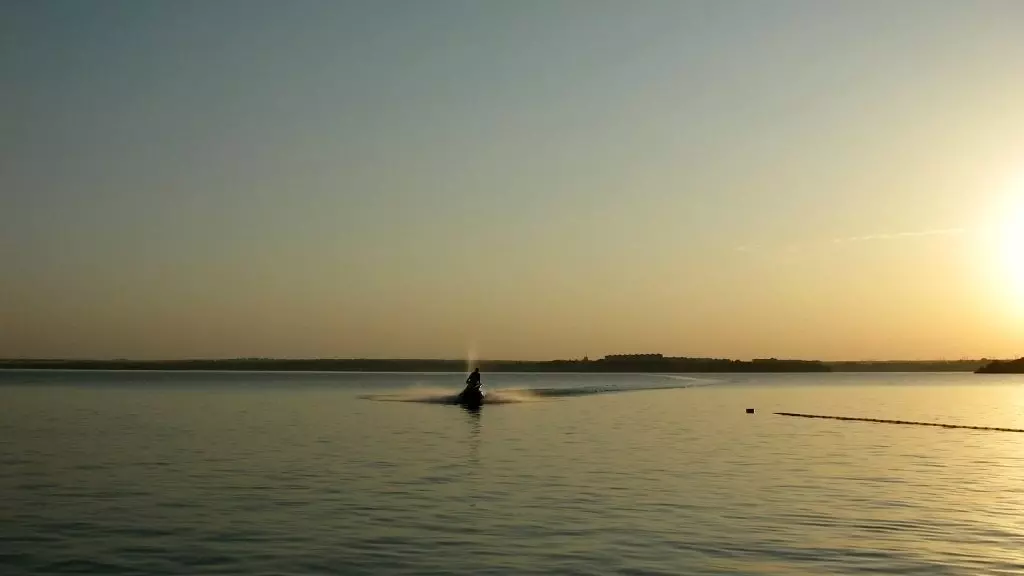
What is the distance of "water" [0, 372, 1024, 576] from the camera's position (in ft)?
71.9

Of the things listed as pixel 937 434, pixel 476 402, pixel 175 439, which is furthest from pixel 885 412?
pixel 175 439

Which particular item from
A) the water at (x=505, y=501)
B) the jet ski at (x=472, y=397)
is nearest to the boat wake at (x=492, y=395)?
the jet ski at (x=472, y=397)

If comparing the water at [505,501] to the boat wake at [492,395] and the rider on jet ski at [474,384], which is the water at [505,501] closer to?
the rider on jet ski at [474,384]

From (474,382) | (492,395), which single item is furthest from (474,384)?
(492,395)

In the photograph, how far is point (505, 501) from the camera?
30484mm

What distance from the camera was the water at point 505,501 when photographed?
21.9m

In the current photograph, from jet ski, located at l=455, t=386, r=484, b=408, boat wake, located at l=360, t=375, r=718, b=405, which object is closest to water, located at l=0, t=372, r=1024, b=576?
jet ski, located at l=455, t=386, r=484, b=408

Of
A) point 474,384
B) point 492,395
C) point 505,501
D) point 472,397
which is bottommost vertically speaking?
point 505,501

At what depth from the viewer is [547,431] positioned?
205 feet

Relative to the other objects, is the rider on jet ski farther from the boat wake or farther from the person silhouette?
the boat wake

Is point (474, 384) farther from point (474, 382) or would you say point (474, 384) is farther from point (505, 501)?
point (505, 501)

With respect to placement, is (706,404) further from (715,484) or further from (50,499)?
(50,499)

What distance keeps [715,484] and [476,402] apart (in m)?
62.0

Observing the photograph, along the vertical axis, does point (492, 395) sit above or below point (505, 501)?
above
